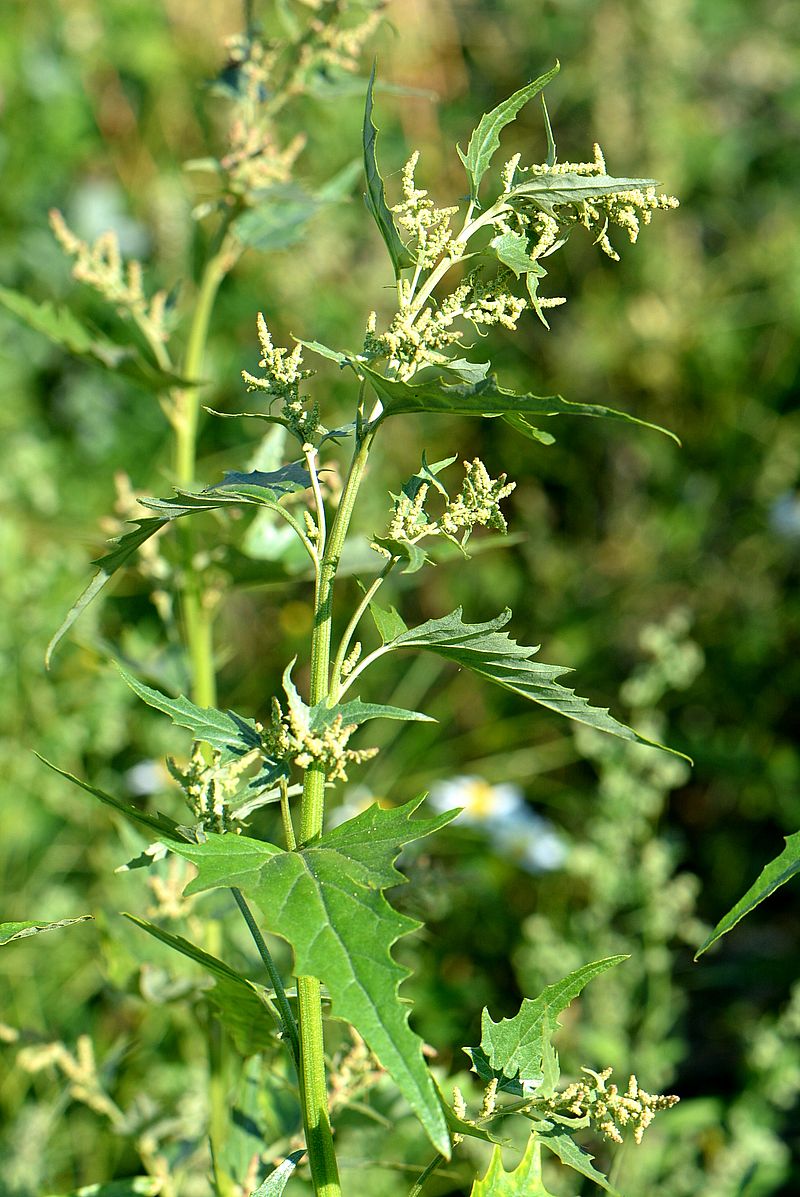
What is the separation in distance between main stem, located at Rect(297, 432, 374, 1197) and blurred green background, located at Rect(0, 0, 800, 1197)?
0.51 metres

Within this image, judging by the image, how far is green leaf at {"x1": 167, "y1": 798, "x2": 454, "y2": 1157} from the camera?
64 centimetres

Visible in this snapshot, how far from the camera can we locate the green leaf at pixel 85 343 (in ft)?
4.55

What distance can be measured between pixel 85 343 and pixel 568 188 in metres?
0.78

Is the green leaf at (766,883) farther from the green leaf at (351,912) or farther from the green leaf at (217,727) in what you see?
the green leaf at (217,727)

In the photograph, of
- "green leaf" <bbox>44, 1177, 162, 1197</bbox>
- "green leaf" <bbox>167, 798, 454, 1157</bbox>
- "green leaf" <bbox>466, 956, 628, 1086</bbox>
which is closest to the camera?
"green leaf" <bbox>167, 798, 454, 1157</bbox>

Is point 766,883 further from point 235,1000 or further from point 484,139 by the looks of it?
point 484,139

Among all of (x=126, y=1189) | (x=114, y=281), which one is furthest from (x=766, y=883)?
(x=114, y=281)

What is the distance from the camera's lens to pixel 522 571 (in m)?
3.14

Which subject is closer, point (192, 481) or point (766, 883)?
point (766, 883)

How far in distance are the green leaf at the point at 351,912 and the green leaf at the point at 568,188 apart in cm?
41

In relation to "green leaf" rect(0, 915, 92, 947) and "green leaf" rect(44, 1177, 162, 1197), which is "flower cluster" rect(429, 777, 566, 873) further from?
"green leaf" rect(0, 915, 92, 947)

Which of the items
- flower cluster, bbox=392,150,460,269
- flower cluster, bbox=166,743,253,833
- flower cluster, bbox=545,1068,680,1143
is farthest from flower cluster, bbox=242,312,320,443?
flower cluster, bbox=545,1068,680,1143

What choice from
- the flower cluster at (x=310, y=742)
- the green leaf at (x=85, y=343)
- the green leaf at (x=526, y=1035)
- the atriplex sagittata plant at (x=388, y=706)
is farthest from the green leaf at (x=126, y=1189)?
the green leaf at (x=85, y=343)

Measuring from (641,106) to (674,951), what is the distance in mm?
2390
